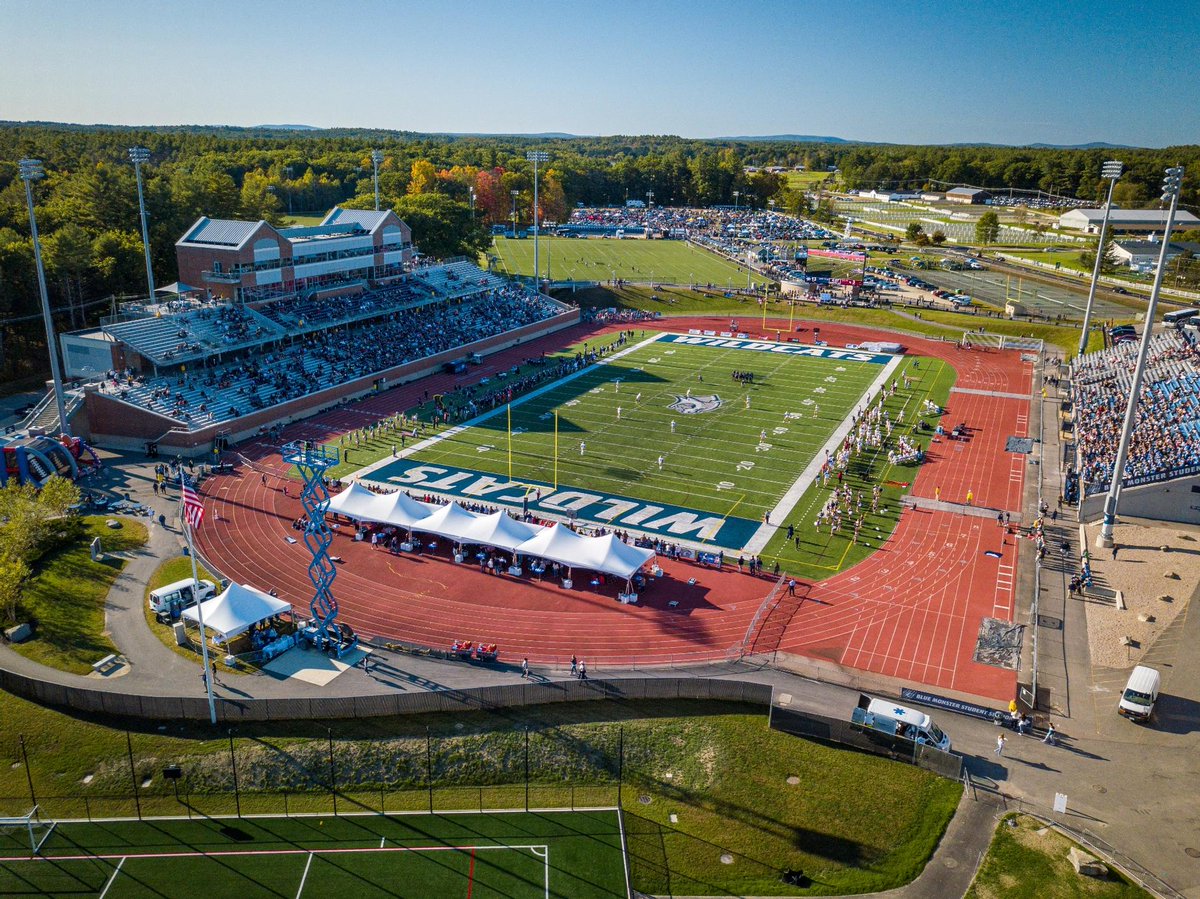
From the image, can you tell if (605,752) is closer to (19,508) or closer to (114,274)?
(19,508)

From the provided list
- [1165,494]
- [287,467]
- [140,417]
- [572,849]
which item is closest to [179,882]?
[572,849]

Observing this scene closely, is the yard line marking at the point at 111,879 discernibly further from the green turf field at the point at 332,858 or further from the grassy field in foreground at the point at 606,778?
the grassy field in foreground at the point at 606,778

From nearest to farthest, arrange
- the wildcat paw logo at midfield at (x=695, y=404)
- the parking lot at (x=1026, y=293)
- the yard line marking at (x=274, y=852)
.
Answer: the yard line marking at (x=274, y=852)
the wildcat paw logo at midfield at (x=695, y=404)
the parking lot at (x=1026, y=293)

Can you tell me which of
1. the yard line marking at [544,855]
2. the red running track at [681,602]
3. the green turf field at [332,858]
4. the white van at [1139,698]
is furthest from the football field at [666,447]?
the yard line marking at [544,855]

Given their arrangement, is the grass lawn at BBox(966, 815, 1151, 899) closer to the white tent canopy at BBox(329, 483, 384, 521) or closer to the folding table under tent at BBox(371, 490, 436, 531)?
the folding table under tent at BBox(371, 490, 436, 531)

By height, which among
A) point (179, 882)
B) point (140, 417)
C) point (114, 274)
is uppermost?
point (114, 274)

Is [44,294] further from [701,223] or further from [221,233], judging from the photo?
[701,223]

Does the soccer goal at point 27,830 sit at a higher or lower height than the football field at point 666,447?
lower
